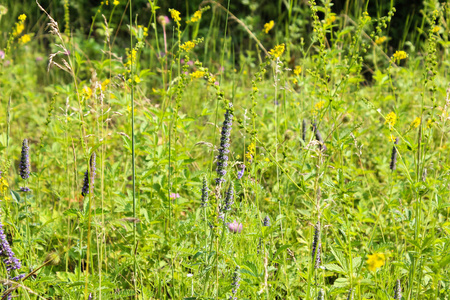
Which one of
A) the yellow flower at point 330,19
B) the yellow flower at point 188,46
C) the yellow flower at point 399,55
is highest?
the yellow flower at point 330,19

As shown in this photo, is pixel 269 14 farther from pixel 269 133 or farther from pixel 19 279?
pixel 19 279

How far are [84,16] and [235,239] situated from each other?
5423 mm

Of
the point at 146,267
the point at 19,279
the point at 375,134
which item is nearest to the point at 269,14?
the point at 375,134

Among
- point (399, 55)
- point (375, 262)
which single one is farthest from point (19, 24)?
point (375, 262)

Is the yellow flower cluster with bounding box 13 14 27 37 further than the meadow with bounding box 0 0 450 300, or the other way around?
the yellow flower cluster with bounding box 13 14 27 37

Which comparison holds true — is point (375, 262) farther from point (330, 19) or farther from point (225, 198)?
point (330, 19)

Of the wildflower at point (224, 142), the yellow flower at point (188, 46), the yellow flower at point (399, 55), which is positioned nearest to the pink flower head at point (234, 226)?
the wildflower at point (224, 142)

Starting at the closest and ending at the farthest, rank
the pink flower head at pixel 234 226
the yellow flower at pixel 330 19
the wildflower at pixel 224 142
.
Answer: the wildflower at pixel 224 142 → the pink flower head at pixel 234 226 → the yellow flower at pixel 330 19

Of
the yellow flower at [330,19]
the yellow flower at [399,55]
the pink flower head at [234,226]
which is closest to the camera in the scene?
the pink flower head at [234,226]

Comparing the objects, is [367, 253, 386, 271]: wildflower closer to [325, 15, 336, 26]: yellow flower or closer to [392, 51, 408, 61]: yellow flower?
[392, 51, 408, 61]: yellow flower

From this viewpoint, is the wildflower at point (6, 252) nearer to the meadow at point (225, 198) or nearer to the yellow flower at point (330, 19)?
the meadow at point (225, 198)

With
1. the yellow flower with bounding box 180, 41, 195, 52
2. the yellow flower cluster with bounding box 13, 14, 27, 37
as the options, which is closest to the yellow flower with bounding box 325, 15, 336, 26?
the yellow flower with bounding box 180, 41, 195, 52

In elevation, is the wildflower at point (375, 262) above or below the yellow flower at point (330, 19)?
below

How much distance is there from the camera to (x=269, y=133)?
9.82ft
